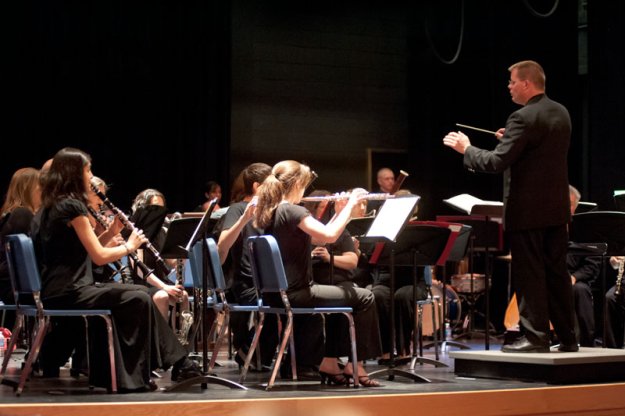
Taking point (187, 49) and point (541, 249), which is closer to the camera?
point (541, 249)

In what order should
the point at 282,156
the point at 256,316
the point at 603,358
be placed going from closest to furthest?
the point at 603,358
the point at 256,316
the point at 282,156

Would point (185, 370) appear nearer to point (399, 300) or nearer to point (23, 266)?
point (23, 266)

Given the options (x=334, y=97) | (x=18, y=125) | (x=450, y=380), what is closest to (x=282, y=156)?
(x=334, y=97)

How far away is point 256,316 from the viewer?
16.9 ft

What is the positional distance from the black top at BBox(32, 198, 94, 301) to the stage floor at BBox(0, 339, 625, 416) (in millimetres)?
494

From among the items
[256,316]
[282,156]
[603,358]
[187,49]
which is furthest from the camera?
[282,156]

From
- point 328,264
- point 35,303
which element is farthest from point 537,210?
point 35,303

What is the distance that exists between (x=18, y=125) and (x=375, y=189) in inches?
146

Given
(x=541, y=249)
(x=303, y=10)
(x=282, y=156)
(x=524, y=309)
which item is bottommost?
(x=524, y=309)

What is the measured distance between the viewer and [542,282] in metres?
4.49

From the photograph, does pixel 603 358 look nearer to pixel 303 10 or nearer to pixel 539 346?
pixel 539 346

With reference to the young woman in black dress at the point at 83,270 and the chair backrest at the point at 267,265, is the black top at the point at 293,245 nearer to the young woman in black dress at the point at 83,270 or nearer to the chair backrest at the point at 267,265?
the chair backrest at the point at 267,265

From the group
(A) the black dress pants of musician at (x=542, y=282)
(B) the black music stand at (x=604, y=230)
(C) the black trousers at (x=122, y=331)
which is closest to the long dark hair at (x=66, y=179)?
(C) the black trousers at (x=122, y=331)

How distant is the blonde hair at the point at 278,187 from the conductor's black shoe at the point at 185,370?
0.78 metres
